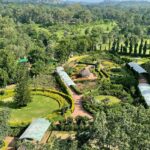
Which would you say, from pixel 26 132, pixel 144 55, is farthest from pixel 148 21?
pixel 26 132

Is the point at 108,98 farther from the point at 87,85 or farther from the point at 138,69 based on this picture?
the point at 138,69

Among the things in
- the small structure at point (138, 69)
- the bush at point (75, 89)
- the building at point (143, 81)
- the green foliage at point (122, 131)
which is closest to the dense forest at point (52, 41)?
the bush at point (75, 89)

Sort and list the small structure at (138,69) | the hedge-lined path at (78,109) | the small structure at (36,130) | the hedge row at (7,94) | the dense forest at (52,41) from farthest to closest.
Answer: the dense forest at (52,41) → the small structure at (138,69) → the hedge row at (7,94) → the hedge-lined path at (78,109) → the small structure at (36,130)

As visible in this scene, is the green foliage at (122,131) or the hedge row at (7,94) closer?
the green foliage at (122,131)

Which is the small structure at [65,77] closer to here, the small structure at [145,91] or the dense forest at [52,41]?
the dense forest at [52,41]

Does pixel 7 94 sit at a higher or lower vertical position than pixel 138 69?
lower

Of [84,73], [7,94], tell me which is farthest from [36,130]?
[84,73]

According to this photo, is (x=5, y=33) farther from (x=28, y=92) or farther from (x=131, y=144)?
(x=131, y=144)
